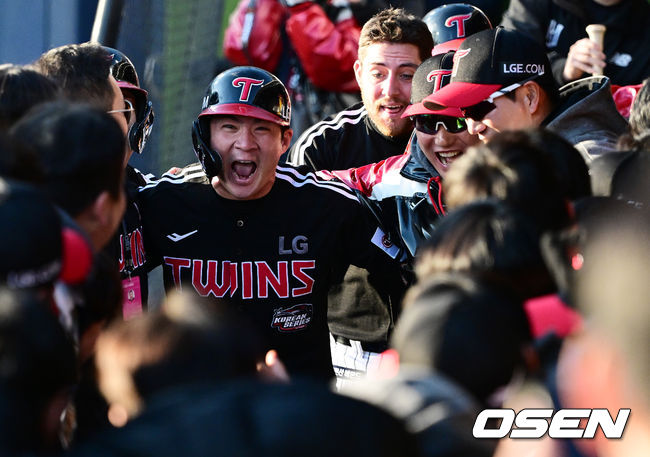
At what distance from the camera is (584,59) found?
5129 millimetres

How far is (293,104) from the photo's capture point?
6.39 m

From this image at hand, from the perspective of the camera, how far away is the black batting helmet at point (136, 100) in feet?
13.8

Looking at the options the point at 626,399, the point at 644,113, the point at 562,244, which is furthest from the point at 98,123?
the point at 644,113

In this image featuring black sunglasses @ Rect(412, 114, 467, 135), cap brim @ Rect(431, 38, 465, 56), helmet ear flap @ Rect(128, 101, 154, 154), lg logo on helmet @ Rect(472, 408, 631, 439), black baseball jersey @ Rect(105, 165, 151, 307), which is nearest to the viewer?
lg logo on helmet @ Rect(472, 408, 631, 439)

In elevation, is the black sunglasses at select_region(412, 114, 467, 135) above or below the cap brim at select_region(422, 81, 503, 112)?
below

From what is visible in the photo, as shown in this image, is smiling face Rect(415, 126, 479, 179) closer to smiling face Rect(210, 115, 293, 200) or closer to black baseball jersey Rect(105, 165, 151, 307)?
smiling face Rect(210, 115, 293, 200)

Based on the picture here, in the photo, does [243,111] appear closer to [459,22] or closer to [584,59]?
[459,22]

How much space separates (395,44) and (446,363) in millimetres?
3498

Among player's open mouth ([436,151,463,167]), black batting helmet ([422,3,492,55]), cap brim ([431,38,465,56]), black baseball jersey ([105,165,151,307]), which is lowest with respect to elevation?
black baseball jersey ([105,165,151,307])

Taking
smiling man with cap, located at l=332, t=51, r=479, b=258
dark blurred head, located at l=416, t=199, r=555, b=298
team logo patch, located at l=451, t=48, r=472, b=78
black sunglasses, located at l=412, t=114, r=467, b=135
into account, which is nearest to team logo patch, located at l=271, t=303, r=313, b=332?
smiling man with cap, located at l=332, t=51, r=479, b=258

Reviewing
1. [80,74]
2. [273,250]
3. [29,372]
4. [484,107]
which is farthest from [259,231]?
[29,372]

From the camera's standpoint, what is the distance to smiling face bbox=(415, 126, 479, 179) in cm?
403

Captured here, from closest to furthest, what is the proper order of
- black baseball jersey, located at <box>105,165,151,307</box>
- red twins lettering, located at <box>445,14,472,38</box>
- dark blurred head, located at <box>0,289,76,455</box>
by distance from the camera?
dark blurred head, located at <box>0,289,76,455</box> → black baseball jersey, located at <box>105,165,151,307</box> → red twins lettering, located at <box>445,14,472,38</box>

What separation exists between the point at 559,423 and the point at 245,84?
241 cm
